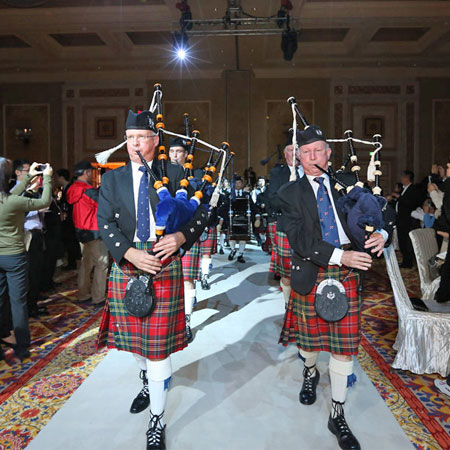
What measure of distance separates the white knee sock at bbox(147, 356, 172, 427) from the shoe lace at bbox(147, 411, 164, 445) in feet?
0.08

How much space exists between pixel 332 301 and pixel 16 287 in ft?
7.11

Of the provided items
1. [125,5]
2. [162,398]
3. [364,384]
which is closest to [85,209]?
→ [162,398]

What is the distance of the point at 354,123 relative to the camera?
37.4ft

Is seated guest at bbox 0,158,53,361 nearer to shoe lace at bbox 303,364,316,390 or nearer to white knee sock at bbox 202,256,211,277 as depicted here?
shoe lace at bbox 303,364,316,390

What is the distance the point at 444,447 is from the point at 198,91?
10850mm

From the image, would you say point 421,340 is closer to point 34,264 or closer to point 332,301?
point 332,301

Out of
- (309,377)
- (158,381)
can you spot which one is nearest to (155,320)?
(158,381)

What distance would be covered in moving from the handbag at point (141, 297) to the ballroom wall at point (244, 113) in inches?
386

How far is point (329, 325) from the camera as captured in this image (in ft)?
Answer: 6.70

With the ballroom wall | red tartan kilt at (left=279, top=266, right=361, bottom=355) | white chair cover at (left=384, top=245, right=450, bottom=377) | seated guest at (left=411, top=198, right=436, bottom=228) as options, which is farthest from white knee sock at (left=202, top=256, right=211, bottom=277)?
the ballroom wall

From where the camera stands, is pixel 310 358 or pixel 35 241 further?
pixel 35 241

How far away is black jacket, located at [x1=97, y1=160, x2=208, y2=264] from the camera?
193cm

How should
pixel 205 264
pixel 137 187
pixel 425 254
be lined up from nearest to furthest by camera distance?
pixel 137 187 → pixel 425 254 → pixel 205 264

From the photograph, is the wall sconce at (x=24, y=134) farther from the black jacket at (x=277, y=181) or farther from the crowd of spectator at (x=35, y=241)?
the black jacket at (x=277, y=181)
